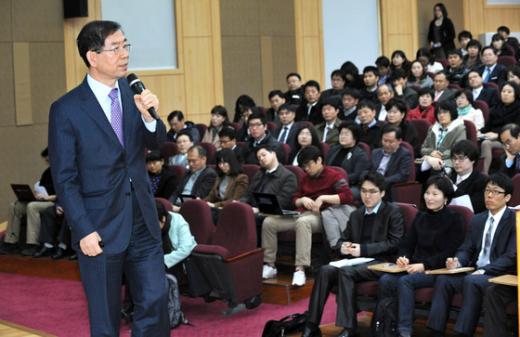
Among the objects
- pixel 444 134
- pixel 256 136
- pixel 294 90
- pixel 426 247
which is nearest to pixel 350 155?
pixel 444 134

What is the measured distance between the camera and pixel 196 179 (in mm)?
6145

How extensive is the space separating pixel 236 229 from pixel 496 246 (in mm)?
1618

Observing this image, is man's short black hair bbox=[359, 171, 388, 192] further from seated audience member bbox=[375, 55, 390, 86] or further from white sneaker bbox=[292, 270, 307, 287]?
seated audience member bbox=[375, 55, 390, 86]

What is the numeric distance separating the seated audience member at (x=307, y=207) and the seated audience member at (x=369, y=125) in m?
1.48

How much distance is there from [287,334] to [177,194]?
2.17 m

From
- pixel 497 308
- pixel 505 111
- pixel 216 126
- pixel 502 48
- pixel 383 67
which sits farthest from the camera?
pixel 502 48

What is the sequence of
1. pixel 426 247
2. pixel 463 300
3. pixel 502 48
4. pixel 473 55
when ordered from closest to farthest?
pixel 463 300, pixel 426 247, pixel 473 55, pixel 502 48

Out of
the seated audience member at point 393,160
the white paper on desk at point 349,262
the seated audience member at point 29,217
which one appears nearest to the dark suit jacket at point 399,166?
the seated audience member at point 393,160

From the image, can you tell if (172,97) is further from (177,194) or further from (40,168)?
(177,194)

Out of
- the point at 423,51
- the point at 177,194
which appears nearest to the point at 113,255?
the point at 177,194

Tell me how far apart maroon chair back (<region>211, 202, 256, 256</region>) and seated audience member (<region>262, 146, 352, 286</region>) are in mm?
206

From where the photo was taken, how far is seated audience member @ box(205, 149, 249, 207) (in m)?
5.82

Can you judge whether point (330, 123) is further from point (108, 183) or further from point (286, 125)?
point (108, 183)

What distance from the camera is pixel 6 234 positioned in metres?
6.81
